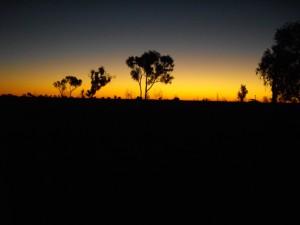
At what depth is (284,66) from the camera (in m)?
39.7

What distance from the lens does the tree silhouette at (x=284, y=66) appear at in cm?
3922

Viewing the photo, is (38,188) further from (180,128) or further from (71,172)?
(180,128)

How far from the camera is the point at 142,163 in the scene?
7.24 metres

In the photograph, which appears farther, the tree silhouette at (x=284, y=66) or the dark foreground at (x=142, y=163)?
the tree silhouette at (x=284, y=66)

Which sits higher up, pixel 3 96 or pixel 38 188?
pixel 3 96

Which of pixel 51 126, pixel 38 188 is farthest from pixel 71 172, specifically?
pixel 51 126

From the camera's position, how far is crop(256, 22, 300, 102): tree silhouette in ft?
129

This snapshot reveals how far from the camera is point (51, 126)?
9.23 m

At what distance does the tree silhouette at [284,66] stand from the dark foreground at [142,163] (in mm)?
31385

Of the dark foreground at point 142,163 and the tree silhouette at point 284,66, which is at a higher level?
the tree silhouette at point 284,66

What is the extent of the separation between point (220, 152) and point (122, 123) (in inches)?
147

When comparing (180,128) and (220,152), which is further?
(180,128)

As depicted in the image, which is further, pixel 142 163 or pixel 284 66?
pixel 284 66

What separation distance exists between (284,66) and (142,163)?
38933mm
